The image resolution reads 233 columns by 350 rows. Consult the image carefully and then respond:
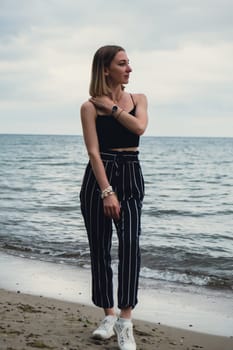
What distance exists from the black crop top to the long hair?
0.59 feet

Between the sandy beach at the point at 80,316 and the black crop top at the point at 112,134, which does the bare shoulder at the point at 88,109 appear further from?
the sandy beach at the point at 80,316

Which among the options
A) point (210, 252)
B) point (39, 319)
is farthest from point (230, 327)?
point (210, 252)

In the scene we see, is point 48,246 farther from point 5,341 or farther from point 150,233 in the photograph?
point 5,341

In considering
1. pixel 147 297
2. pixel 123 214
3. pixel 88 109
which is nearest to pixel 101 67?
pixel 88 109

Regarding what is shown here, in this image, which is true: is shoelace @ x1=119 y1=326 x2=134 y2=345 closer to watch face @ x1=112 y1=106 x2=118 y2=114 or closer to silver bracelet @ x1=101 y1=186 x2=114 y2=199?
silver bracelet @ x1=101 y1=186 x2=114 y2=199

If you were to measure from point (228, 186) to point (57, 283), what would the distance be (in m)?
20.7

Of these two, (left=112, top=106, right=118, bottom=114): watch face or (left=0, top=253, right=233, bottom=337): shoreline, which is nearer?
(left=112, top=106, right=118, bottom=114): watch face

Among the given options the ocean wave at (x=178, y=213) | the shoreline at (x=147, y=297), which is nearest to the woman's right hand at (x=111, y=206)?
the shoreline at (x=147, y=297)

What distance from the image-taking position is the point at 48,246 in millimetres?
10102

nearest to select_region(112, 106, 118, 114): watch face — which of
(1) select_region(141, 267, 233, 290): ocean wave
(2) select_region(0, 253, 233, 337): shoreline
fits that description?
(2) select_region(0, 253, 233, 337): shoreline

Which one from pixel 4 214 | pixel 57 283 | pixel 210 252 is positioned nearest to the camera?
pixel 57 283

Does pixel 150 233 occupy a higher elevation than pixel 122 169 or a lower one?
lower

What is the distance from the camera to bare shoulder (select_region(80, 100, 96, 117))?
3.84 metres

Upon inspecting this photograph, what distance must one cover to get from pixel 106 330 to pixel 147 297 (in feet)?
7.78
